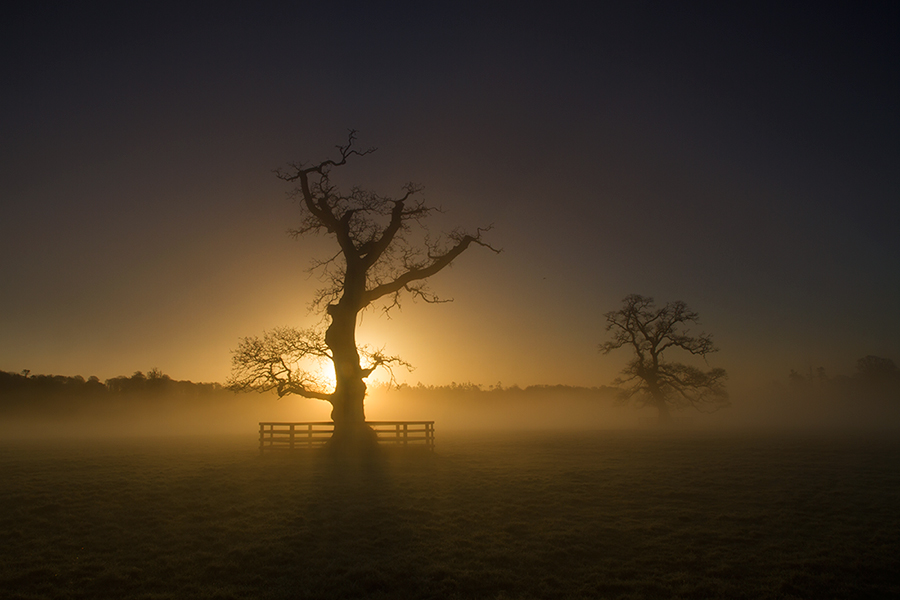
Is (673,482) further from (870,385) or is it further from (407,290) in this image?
(870,385)

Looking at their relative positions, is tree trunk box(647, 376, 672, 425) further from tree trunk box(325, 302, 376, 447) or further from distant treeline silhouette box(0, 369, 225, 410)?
distant treeline silhouette box(0, 369, 225, 410)

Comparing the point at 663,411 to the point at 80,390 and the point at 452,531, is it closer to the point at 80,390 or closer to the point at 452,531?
the point at 452,531

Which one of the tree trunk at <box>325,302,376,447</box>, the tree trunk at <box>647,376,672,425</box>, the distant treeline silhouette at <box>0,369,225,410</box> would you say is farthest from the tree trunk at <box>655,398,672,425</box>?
the distant treeline silhouette at <box>0,369,225,410</box>

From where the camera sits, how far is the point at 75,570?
8.62m

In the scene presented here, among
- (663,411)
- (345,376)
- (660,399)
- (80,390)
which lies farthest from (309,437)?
(80,390)

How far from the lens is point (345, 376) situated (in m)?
25.2

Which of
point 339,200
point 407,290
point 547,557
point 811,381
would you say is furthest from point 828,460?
point 811,381

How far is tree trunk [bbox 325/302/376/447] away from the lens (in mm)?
24984

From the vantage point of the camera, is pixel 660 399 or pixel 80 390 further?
pixel 80 390

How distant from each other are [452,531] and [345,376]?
15.1 meters

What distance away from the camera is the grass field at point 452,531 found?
8.09m

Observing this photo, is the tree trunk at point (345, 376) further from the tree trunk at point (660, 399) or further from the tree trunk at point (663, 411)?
the tree trunk at point (663, 411)

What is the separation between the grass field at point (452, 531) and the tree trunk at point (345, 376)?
4.45 m

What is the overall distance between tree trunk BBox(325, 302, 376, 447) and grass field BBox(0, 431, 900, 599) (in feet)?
14.6
